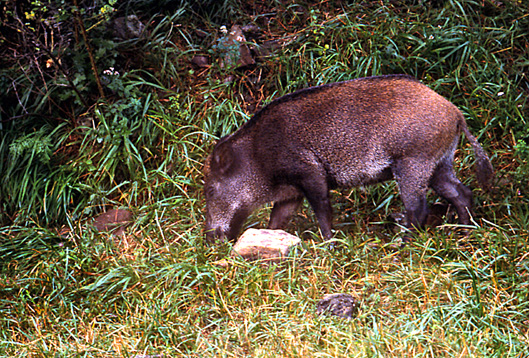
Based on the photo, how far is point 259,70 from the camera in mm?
7504

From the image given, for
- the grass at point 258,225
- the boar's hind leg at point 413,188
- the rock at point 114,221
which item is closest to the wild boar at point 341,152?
the boar's hind leg at point 413,188

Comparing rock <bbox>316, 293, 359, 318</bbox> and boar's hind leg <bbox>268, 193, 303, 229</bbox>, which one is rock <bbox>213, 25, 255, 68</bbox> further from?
rock <bbox>316, 293, 359, 318</bbox>

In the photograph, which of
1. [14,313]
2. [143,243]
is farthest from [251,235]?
[14,313]

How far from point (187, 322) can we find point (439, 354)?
161cm

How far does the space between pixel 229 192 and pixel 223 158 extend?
296mm

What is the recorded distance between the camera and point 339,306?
14.4ft

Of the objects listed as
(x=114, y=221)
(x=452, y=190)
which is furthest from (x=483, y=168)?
(x=114, y=221)

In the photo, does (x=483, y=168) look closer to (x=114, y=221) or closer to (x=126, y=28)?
(x=114, y=221)

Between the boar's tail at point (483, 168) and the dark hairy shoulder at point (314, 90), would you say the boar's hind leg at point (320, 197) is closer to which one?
the dark hairy shoulder at point (314, 90)

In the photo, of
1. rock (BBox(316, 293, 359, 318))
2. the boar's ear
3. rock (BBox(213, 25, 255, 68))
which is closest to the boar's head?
the boar's ear

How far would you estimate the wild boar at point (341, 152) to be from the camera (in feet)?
17.4

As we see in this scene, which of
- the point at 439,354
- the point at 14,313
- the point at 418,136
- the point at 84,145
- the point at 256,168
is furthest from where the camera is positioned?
the point at 84,145

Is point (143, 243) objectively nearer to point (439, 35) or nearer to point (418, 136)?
point (418, 136)

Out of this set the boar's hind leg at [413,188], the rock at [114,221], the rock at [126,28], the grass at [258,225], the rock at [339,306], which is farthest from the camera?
the rock at [126,28]
